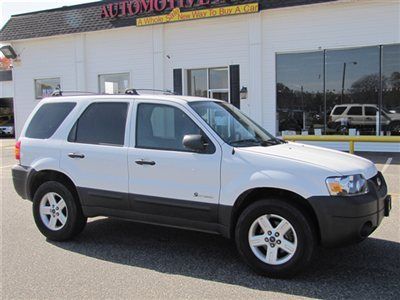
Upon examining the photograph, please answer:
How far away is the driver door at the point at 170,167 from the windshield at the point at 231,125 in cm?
20

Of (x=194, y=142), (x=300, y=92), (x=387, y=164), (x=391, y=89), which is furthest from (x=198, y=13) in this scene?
(x=194, y=142)

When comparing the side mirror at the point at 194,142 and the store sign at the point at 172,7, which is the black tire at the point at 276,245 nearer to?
the side mirror at the point at 194,142

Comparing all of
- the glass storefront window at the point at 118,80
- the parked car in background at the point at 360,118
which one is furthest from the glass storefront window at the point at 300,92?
the glass storefront window at the point at 118,80

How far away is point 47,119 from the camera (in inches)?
245

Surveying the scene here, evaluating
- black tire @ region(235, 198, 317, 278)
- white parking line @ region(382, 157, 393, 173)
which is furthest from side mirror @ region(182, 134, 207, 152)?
white parking line @ region(382, 157, 393, 173)

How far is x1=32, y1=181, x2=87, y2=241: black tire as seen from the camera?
5832 mm

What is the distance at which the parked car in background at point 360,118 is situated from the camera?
15.7 m

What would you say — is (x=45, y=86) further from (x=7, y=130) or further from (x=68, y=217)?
(x=68, y=217)

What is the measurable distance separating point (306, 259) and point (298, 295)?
39 cm

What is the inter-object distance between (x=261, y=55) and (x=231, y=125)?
1194cm

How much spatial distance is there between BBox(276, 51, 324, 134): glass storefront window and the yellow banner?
2067 millimetres

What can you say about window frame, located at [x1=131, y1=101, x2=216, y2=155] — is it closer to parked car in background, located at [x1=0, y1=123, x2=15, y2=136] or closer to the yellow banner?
the yellow banner

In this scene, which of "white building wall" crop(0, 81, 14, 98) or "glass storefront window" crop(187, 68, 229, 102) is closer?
"glass storefront window" crop(187, 68, 229, 102)

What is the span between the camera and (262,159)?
473 centimetres
